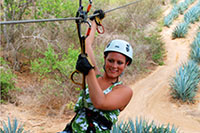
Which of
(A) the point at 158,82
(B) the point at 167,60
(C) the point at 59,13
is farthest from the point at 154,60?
(C) the point at 59,13

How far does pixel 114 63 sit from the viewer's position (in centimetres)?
174

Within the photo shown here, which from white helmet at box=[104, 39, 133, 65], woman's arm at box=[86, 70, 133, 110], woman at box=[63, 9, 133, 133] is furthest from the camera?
white helmet at box=[104, 39, 133, 65]

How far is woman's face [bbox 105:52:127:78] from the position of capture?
1749 millimetres

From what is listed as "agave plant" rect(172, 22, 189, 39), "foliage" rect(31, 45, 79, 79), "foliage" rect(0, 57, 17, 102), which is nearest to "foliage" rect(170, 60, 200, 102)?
"foliage" rect(31, 45, 79, 79)

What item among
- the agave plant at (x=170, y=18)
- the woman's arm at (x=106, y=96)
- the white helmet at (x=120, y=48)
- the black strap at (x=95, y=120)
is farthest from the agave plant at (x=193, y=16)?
the black strap at (x=95, y=120)

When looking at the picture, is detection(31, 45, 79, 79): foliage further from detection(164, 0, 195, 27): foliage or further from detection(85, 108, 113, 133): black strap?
detection(164, 0, 195, 27): foliage

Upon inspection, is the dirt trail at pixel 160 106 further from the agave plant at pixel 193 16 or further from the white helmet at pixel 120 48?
the agave plant at pixel 193 16

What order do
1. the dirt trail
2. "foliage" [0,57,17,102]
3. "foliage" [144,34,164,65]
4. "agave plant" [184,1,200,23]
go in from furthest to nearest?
"agave plant" [184,1,200,23]
"foliage" [144,34,164,65]
"foliage" [0,57,17,102]
the dirt trail

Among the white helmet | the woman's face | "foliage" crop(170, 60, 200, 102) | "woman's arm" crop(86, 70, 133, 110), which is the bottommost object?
"foliage" crop(170, 60, 200, 102)

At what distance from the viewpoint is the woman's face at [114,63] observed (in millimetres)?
1749

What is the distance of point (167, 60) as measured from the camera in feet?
29.3

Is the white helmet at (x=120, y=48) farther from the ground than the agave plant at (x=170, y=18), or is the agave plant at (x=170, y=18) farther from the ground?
the agave plant at (x=170, y=18)

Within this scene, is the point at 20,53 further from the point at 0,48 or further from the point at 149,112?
the point at 149,112

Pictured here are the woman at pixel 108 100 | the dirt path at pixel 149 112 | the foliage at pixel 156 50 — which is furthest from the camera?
the foliage at pixel 156 50
